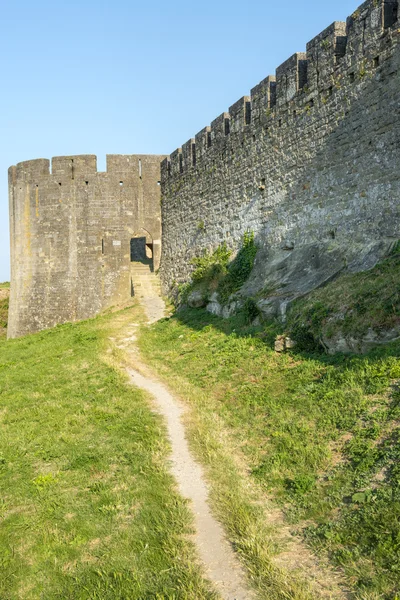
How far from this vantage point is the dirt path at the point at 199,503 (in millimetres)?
4766

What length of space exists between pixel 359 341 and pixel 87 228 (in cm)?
1682

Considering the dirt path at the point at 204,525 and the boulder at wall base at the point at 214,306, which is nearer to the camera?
the dirt path at the point at 204,525

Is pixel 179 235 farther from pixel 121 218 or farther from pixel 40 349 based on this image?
pixel 40 349

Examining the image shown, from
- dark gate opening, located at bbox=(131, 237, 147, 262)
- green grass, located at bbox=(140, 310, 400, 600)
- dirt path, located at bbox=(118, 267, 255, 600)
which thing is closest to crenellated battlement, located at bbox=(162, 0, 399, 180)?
green grass, located at bbox=(140, 310, 400, 600)

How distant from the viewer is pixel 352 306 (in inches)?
362

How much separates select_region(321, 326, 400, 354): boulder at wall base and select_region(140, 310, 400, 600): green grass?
0.69 ft

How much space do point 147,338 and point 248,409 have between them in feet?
25.6

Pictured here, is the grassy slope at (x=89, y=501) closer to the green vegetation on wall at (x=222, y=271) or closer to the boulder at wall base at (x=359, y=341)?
the boulder at wall base at (x=359, y=341)

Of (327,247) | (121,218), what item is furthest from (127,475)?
(121,218)

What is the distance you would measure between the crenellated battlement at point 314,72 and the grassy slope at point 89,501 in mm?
8081

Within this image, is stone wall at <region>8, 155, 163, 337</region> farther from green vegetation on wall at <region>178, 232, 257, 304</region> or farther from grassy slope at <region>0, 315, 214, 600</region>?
grassy slope at <region>0, 315, 214, 600</region>

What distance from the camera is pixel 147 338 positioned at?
1611 cm

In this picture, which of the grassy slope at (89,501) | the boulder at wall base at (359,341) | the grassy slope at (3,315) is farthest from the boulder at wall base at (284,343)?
the grassy slope at (3,315)

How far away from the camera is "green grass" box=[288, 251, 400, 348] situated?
27.9 feet
